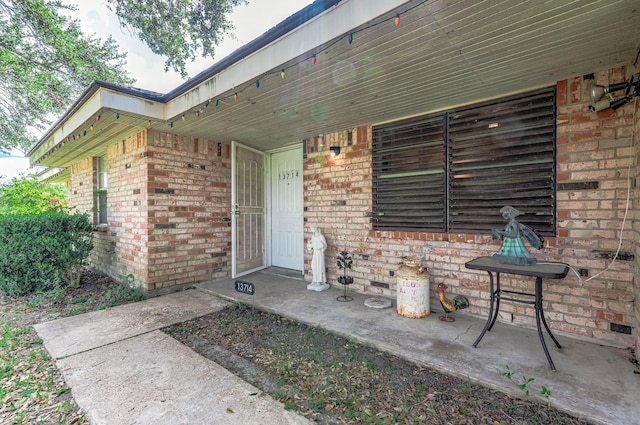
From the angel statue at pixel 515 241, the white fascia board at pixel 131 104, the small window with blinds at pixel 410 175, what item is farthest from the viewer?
the small window with blinds at pixel 410 175

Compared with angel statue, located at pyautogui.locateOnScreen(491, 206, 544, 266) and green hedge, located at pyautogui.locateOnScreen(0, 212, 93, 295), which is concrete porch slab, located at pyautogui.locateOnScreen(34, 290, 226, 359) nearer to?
green hedge, located at pyautogui.locateOnScreen(0, 212, 93, 295)

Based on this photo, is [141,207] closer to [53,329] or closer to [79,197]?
[53,329]

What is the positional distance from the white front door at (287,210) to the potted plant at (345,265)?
1243 millimetres

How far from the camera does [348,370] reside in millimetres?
2295

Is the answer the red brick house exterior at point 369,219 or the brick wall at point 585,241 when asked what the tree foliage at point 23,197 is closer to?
the red brick house exterior at point 369,219

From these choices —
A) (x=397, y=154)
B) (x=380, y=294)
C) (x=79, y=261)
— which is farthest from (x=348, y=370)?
(x=79, y=261)

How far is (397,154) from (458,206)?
102 centimetres

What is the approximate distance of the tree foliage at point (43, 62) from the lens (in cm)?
623

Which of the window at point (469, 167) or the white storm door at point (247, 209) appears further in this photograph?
the white storm door at point (247, 209)

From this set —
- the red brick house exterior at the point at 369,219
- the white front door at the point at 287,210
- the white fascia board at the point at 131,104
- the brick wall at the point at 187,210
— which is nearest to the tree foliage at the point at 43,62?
the red brick house exterior at the point at 369,219

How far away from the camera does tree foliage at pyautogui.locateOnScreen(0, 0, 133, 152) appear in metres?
6.23

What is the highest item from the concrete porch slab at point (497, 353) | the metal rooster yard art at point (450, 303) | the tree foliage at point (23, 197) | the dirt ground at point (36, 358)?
the tree foliage at point (23, 197)

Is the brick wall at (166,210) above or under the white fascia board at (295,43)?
under

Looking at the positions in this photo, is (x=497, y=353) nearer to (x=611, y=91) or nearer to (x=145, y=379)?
(x=611, y=91)
